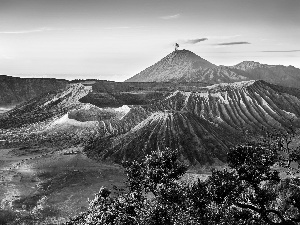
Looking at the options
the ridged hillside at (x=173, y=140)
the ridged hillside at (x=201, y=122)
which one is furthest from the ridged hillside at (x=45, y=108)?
the ridged hillside at (x=173, y=140)

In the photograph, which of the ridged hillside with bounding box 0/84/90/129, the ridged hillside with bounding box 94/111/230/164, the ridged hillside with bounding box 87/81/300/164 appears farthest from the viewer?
the ridged hillside with bounding box 0/84/90/129

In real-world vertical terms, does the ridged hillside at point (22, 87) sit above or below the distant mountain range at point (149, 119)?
above

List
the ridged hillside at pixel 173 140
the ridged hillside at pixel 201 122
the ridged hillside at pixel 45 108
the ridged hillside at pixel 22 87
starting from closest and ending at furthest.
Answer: the ridged hillside at pixel 173 140, the ridged hillside at pixel 201 122, the ridged hillside at pixel 45 108, the ridged hillside at pixel 22 87

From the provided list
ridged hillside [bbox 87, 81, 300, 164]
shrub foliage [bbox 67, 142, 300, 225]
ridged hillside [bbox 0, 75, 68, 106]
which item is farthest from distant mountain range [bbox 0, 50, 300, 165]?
shrub foliage [bbox 67, 142, 300, 225]

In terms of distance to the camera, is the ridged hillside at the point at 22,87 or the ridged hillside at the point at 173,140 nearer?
the ridged hillside at the point at 173,140

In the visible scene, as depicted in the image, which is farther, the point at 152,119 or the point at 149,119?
the point at 149,119

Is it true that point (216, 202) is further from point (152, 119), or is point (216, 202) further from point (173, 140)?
point (152, 119)

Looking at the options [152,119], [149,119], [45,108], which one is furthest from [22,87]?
[152,119]

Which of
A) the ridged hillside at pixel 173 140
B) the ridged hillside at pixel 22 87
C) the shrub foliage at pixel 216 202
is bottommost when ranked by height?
the ridged hillside at pixel 173 140

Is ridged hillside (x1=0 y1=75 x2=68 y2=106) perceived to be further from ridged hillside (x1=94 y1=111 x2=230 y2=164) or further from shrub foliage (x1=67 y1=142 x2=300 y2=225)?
shrub foliage (x1=67 y1=142 x2=300 y2=225)

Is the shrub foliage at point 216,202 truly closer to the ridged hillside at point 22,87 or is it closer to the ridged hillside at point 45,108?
the ridged hillside at point 45,108

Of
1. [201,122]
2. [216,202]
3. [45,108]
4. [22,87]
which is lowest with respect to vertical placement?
[201,122]
